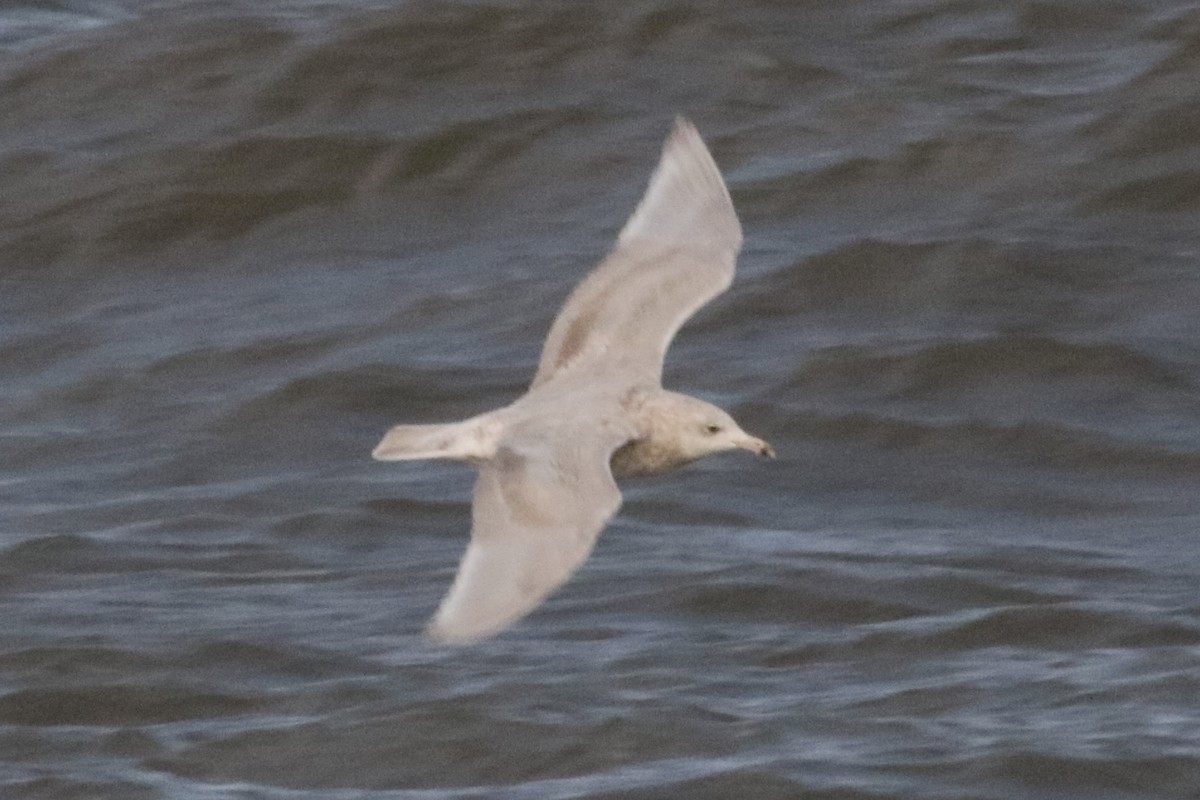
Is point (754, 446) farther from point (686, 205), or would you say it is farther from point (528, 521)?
point (528, 521)

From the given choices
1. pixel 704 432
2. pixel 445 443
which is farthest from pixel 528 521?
pixel 704 432

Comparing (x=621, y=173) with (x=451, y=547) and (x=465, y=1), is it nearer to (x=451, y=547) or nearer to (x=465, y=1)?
Answer: (x=465, y=1)

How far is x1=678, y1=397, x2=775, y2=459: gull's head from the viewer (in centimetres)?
641

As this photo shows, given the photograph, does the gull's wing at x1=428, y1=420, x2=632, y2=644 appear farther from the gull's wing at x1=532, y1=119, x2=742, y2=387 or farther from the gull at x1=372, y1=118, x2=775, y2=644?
the gull's wing at x1=532, y1=119, x2=742, y2=387

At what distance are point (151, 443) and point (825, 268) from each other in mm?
2618

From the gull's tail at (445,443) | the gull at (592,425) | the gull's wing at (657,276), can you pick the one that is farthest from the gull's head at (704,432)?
the gull's tail at (445,443)

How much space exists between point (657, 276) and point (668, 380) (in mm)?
3182

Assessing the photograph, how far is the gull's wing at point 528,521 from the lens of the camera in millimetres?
5000

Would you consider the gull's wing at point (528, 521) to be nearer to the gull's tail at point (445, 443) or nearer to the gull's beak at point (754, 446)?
the gull's tail at point (445, 443)

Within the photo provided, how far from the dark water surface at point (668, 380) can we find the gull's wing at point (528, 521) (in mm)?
1692

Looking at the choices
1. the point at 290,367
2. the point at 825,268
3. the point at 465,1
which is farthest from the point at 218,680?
the point at 465,1

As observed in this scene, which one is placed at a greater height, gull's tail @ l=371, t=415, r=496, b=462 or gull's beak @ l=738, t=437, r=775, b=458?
gull's tail @ l=371, t=415, r=496, b=462

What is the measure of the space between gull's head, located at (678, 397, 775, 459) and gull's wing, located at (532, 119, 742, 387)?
28 cm

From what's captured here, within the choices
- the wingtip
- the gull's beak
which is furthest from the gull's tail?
the wingtip
